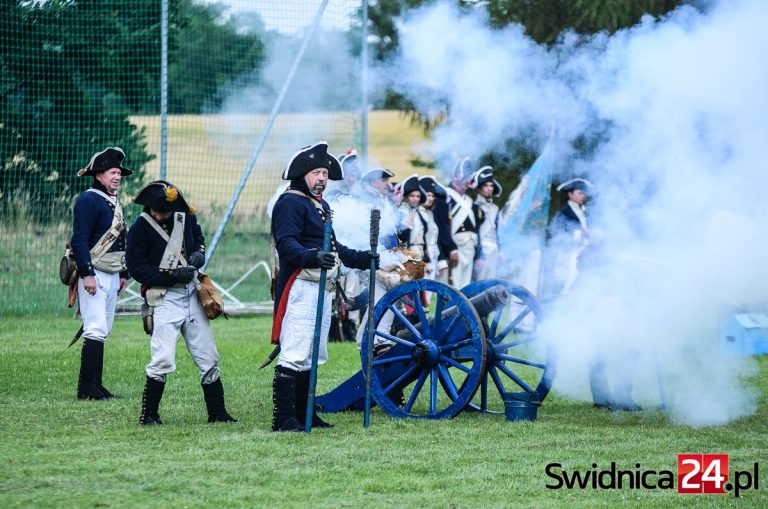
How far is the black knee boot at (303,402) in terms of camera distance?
775 centimetres

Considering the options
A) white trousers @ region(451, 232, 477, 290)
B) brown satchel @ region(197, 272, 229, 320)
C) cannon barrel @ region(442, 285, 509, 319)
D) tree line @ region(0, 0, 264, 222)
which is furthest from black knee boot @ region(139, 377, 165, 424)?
tree line @ region(0, 0, 264, 222)

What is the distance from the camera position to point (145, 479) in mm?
5945

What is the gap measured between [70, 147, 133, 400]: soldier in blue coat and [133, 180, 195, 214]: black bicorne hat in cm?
131

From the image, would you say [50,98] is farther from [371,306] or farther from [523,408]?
[523,408]

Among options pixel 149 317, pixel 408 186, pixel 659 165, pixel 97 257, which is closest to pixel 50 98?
pixel 408 186

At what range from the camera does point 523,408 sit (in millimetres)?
8125

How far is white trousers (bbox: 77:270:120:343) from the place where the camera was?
909cm

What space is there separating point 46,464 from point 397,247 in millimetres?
3431

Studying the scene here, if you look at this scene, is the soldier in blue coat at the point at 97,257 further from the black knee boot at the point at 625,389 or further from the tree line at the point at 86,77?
the tree line at the point at 86,77

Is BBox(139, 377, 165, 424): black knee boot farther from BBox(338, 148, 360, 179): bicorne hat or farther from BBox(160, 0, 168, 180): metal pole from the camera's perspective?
BBox(160, 0, 168, 180): metal pole

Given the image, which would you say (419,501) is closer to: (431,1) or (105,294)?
(105,294)

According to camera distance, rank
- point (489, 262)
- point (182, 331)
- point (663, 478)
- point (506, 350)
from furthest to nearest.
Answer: point (489, 262), point (506, 350), point (182, 331), point (663, 478)

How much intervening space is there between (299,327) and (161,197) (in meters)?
1.27

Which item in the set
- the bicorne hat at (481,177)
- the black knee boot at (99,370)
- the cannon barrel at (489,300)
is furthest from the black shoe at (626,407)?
the bicorne hat at (481,177)
